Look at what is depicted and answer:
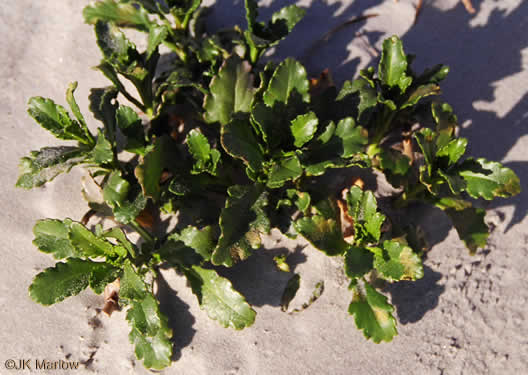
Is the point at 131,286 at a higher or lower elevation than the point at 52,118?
lower

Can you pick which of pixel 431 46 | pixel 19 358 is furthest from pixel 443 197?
pixel 19 358

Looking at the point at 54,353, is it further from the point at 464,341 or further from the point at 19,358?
the point at 464,341

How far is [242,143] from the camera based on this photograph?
227 centimetres

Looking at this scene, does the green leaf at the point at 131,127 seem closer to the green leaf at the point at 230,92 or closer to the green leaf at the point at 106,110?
the green leaf at the point at 106,110

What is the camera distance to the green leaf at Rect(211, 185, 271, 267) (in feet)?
6.92

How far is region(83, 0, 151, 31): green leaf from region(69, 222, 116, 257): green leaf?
1.31m

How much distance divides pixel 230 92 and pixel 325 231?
907mm

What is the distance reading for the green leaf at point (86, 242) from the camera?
7.14 feet

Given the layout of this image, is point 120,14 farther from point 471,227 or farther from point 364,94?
point 471,227

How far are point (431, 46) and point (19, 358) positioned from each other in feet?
10.6

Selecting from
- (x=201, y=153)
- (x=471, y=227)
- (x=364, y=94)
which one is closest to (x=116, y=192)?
(x=201, y=153)

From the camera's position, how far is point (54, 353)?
2.50 m

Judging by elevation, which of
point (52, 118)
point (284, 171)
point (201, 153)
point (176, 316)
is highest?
point (52, 118)

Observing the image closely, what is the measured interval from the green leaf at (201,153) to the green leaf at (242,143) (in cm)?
9
